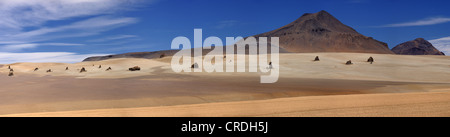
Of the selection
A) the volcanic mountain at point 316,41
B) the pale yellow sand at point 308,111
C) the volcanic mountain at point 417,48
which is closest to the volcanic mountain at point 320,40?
the volcanic mountain at point 316,41

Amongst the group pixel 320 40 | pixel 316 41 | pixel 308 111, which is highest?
pixel 320 40

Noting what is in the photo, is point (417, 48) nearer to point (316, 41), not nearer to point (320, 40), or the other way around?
point (320, 40)

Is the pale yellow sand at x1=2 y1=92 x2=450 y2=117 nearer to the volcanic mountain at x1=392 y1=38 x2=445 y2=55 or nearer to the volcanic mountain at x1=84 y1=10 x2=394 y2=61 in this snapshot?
the volcanic mountain at x1=84 y1=10 x2=394 y2=61

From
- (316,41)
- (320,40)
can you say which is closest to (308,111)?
(316,41)

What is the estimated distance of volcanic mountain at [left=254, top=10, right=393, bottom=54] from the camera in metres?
92.9

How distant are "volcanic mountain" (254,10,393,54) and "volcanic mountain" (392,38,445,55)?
10.8 metres

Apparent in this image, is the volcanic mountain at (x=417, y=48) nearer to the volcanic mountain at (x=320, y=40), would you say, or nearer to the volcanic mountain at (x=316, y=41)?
the volcanic mountain at (x=320, y=40)

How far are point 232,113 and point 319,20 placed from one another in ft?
382

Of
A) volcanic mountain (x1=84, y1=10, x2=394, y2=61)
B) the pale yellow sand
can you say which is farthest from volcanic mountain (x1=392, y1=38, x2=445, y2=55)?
the pale yellow sand

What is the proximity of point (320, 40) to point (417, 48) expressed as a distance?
3881cm

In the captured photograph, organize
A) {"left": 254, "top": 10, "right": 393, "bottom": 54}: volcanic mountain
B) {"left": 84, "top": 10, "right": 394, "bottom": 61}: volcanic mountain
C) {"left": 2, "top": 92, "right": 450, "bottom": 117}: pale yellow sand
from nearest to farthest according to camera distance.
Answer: {"left": 2, "top": 92, "right": 450, "bottom": 117}: pale yellow sand → {"left": 84, "top": 10, "right": 394, "bottom": 61}: volcanic mountain → {"left": 254, "top": 10, "right": 393, "bottom": 54}: volcanic mountain

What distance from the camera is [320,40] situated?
96.5 m
